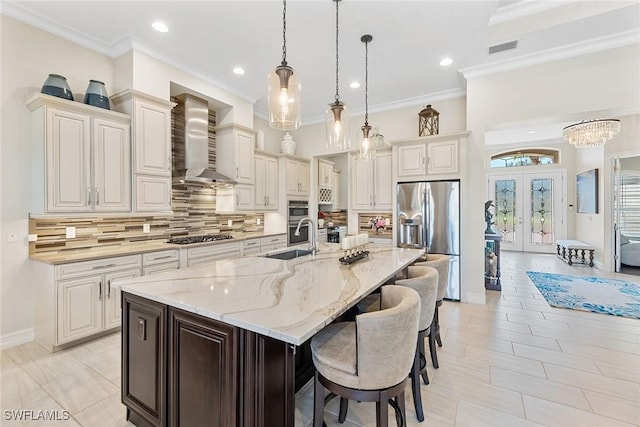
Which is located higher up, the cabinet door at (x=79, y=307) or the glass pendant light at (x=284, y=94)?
the glass pendant light at (x=284, y=94)

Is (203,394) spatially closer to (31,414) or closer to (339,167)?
(31,414)

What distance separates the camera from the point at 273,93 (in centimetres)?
205

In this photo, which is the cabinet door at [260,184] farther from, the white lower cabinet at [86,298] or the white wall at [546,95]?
the white wall at [546,95]

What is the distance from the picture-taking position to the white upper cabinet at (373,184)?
4.88 m

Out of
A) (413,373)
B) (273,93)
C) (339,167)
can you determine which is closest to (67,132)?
(273,93)

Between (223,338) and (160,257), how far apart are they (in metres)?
2.51

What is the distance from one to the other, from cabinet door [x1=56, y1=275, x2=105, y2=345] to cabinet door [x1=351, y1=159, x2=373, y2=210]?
3.79 m

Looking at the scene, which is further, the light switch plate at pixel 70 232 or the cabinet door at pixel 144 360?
the light switch plate at pixel 70 232

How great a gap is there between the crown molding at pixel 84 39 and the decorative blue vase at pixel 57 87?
1.86 ft

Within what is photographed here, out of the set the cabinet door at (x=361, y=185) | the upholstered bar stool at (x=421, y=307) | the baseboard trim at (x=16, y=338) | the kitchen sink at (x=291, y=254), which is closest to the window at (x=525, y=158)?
the cabinet door at (x=361, y=185)

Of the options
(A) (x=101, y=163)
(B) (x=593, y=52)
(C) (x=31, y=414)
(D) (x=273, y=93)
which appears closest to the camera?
(C) (x=31, y=414)

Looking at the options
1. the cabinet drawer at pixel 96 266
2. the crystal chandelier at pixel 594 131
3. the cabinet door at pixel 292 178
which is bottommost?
the cabinet drawer at pixel 96 266

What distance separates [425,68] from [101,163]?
4.13 meters

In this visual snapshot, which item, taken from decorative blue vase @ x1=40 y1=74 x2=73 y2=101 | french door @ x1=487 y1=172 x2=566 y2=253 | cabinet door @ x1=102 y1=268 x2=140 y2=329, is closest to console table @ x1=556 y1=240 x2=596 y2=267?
french door @ x1=487 y1=172 x2=566 y2=253
